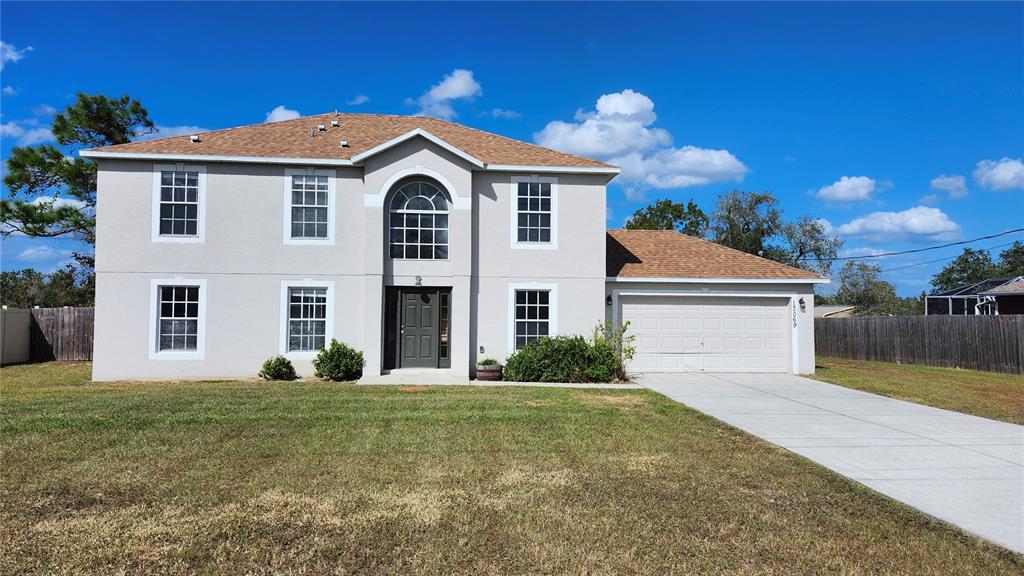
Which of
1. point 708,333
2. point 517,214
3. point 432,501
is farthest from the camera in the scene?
point 708,333

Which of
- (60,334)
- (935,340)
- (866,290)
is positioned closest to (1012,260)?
(866,290)

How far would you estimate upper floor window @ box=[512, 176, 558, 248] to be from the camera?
1577cm

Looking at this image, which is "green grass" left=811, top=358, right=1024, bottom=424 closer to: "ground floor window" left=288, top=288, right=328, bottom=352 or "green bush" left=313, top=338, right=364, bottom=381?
"green bush" left=313, top=338, right=364, bottom=381

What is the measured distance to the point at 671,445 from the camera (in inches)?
309

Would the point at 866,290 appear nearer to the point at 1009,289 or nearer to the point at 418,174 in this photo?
the point at 1009,289

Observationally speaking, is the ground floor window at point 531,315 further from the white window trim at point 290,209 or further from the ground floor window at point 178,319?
the ground floor window at point 178,319

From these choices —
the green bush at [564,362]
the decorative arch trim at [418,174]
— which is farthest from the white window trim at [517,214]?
the green bush at [564,362]

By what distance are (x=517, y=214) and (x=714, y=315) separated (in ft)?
20.6

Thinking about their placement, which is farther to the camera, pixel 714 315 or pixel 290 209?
pixel 714 315

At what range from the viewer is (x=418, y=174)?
15.2 m

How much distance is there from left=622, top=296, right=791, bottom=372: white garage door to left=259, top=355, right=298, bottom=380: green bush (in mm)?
8704

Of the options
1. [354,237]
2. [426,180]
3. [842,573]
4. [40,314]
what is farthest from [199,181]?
[842,573]

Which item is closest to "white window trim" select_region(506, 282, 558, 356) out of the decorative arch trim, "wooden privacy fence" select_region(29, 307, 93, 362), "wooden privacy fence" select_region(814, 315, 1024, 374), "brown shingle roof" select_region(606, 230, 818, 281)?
"brown shingle roof" select_region(606, 230, 818, 281)

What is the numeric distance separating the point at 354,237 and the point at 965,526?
12984 millimetres
